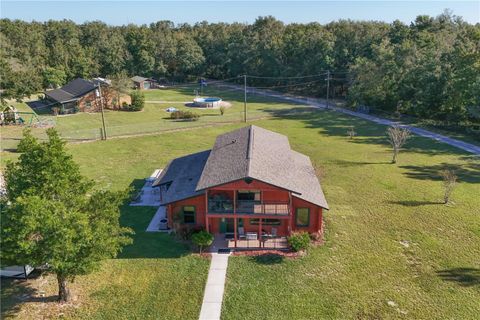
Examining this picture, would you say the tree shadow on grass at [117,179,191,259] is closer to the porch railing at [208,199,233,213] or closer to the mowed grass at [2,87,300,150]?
the porch railing at [208,199,233,213]

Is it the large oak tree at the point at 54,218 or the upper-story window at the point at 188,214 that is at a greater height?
the large oak tree at the point at 54,218

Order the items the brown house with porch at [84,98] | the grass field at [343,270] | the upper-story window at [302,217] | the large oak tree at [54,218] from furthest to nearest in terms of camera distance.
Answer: the brown house with porch at [84,98]
the upper-story window at [302,217]
the grass field at [343,270]
the large oak tree at [54,218]

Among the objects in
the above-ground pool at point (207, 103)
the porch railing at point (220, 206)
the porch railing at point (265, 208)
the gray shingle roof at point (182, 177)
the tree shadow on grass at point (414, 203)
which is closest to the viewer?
the porch railing at point (265, 208)

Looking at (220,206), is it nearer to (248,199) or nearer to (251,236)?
(248,199)

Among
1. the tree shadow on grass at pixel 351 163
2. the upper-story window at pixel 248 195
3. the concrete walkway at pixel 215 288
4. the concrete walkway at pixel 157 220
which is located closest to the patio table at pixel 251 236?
the concrete walkway at pixel 215 288

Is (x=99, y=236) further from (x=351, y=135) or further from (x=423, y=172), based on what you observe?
(x=351, y=135)

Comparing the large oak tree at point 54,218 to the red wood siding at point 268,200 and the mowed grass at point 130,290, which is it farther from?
the red wood siding at point 268,200

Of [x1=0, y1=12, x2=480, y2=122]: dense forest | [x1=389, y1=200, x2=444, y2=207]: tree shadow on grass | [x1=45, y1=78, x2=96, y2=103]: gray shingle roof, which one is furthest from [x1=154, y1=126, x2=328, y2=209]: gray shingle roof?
[x1=45, y1=78, x2=96, y2=103]: gray shingle roof

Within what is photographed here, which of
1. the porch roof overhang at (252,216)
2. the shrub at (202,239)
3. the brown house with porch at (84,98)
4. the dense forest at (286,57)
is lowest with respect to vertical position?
the shrub at (202,239)
